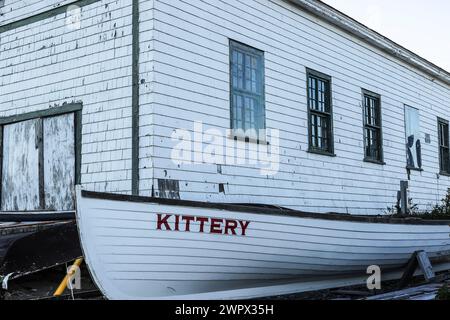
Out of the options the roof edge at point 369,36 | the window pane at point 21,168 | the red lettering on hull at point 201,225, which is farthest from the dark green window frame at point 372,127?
the window pane at point 21,168

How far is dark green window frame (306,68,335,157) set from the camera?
38.5 feet

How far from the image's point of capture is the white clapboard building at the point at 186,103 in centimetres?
870

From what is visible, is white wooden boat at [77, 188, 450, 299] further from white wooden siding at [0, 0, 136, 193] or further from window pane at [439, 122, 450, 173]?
window pane at [439, 122, 450, 173]

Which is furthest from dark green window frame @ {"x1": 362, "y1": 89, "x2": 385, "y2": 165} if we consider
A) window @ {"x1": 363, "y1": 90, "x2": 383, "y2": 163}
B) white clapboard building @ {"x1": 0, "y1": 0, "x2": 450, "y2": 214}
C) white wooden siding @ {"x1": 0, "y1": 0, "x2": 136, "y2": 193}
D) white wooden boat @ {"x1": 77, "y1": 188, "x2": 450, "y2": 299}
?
white wooden siding @ {"x1": 0, "y1": 0, "x2": 136, "y2": 193}

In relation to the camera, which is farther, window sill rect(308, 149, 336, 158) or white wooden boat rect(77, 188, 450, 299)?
window sill rect(308, 149, 336, 158)

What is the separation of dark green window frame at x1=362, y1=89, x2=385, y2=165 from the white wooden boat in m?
4.74

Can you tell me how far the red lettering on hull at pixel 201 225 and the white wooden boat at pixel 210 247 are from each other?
0.04 feet

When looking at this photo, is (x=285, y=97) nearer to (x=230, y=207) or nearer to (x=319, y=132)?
(x=319, y=132)

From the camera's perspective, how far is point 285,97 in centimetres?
1099

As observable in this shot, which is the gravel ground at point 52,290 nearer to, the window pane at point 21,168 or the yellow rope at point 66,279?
the yellow rope at point 66,279

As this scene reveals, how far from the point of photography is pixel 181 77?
8.90 meters

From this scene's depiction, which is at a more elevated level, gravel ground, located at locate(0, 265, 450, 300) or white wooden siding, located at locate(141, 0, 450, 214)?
white wooden siding, located at locate(141, 0, 450, 214)

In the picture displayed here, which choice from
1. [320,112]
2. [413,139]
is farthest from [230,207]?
[413,139]

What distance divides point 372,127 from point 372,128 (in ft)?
0.13
